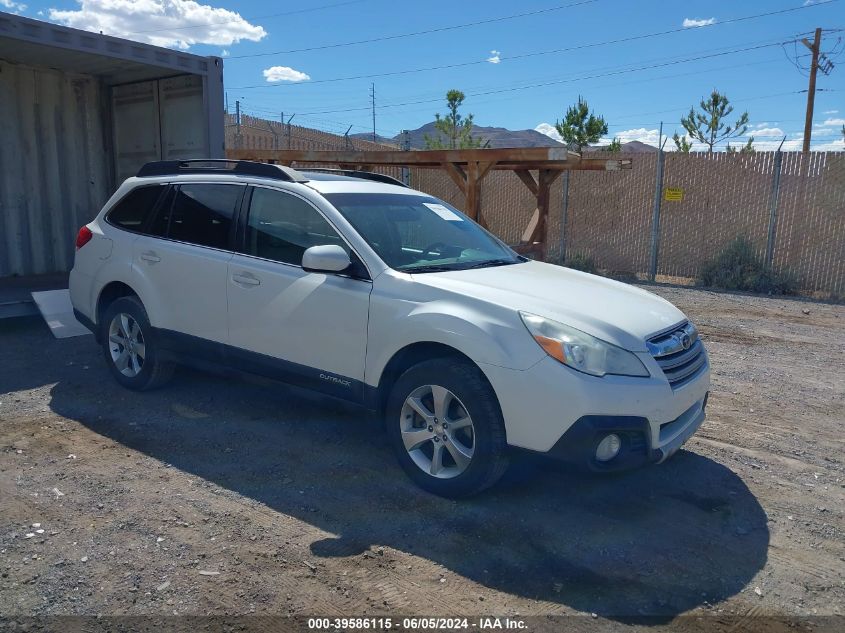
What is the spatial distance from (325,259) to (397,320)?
0.57 m

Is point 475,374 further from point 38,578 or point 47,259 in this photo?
point 47,259

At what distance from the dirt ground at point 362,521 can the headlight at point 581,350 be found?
585mm

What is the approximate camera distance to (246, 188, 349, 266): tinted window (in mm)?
4887

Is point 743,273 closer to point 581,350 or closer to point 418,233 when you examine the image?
point 418,233

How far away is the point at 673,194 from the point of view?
47.0 feet

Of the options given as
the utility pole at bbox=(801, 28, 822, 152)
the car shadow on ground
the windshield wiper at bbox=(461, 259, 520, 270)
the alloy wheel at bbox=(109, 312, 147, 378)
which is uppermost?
the utility pole at bbox=(801, 28, 822, 152)

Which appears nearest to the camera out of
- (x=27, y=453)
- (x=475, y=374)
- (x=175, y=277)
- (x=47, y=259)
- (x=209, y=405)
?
(x=475, y=374)

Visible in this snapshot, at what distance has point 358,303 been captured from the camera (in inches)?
178

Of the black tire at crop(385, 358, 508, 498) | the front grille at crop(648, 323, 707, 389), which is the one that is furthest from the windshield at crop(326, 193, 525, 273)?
the front grille at crop(648, 323, 707, 389)

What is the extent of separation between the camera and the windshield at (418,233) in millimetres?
4770

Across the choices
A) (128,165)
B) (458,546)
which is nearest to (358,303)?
(458,546)

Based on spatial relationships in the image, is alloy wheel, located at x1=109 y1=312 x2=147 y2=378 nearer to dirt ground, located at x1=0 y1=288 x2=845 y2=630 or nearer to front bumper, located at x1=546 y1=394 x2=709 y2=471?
dirt ground, located at x1=0 y1=288 x2=845 y2=630

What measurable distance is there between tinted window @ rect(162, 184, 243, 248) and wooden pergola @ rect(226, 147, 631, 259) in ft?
19.6

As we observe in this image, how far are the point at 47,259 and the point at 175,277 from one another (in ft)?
18.3
